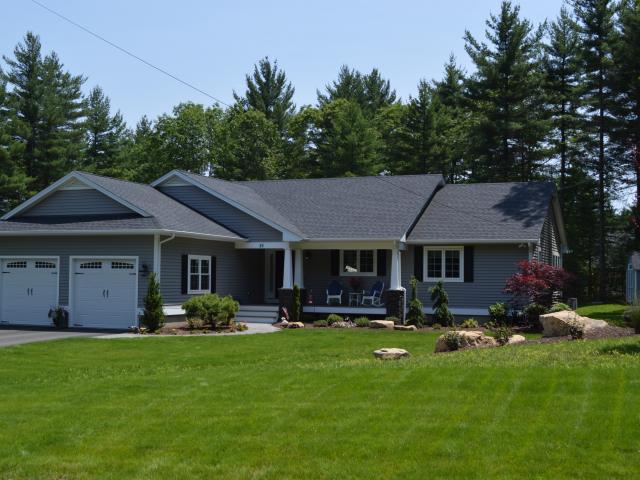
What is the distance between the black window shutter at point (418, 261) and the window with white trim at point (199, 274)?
7094 millimetres

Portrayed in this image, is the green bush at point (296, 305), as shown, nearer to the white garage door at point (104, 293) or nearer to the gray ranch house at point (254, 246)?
the gray ranch house at point (254, 246)

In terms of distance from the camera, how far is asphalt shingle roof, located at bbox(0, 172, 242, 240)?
71.3ft

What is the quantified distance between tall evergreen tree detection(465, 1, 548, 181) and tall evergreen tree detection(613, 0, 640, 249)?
4.02 metres

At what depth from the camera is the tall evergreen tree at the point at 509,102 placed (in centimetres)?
4025

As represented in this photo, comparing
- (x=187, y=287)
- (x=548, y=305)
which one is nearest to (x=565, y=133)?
(x=548, y=305)

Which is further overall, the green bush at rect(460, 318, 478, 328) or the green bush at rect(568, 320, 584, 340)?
the green bush at rect(460, 318, 478, 328)

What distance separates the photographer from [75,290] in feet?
73.4

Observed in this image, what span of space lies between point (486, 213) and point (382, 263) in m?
4.24

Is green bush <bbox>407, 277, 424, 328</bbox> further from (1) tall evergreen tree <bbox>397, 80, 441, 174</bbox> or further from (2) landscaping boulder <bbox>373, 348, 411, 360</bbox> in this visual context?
(1) tall evergreen tree <bbox>397, 80, 441, 174</bbox>

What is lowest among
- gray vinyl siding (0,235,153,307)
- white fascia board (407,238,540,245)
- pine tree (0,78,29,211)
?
gray vinyl siding (0,235,153,307)

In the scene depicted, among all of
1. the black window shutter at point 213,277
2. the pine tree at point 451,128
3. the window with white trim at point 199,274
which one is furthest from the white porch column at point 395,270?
the pine tree at point 451,128

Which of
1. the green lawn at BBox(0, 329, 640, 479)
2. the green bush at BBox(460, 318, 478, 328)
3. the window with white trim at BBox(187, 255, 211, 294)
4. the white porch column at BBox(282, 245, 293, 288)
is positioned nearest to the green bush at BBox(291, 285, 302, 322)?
the white porch column at BBox(282, 245, 293, 288)

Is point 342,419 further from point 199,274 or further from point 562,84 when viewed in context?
point 562,84

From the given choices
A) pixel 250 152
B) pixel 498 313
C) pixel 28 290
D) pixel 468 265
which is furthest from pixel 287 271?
pixel 250 152
